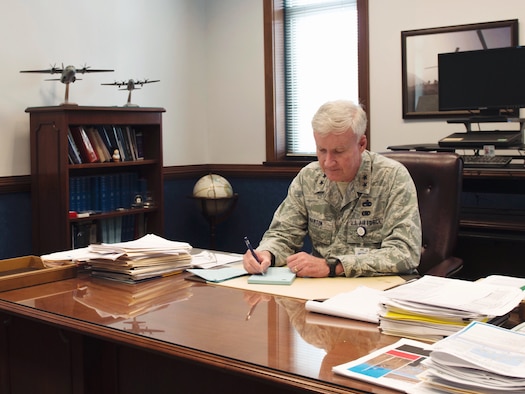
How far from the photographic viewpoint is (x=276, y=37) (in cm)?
492

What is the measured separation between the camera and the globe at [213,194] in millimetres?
4711

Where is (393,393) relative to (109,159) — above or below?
below

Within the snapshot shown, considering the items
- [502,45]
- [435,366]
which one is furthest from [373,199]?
[502,45]

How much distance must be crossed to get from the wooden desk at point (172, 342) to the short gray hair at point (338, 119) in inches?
27.6

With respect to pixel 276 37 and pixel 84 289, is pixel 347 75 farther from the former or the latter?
pixel 84 289

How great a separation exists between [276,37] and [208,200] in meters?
1.33

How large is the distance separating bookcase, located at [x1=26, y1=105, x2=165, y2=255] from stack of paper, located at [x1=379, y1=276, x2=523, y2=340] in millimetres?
2562

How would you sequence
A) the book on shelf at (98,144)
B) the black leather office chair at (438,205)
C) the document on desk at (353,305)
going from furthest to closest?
the book on shelf at (98,144) < the black leather office chair at (438,205) < the document on desk at (353,305)

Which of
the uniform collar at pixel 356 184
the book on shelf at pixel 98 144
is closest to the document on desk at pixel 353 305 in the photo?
the uniform collar at pixel 356 184

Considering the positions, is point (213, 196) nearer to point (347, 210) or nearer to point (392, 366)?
point (347, 210)

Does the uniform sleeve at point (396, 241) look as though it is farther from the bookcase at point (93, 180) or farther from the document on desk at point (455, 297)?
the bookcase at point (93, 180)

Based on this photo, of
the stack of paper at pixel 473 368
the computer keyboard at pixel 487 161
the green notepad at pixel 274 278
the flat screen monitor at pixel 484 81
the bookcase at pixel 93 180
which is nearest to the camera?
the stack of paper at pixel 473 368

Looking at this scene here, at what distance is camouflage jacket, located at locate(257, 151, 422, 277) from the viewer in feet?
7.18

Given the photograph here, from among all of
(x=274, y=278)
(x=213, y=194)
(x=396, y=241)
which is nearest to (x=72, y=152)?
(x=213, y=194)
